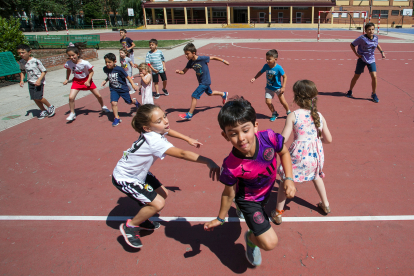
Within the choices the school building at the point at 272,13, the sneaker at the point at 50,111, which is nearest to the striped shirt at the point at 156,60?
the sneaker at the point at 50,111

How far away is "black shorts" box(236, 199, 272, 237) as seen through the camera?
2598 millimetres

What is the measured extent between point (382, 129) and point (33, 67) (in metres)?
8.64

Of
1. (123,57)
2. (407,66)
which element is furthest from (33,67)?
(407,66)

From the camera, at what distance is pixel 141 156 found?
9.82 feet

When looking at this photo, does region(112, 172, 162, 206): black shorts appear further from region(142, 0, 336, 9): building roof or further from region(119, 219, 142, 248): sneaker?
region(142, 0, 336, 9): building roof

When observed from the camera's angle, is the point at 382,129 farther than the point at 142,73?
No

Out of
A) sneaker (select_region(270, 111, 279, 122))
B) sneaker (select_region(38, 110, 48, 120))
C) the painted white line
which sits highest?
sneaker (select_region(38, 110, 48, 120))

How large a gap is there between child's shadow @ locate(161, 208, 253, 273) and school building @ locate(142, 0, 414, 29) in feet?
166

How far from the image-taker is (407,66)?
42.3 feet

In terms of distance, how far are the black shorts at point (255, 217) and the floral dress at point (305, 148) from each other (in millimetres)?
769

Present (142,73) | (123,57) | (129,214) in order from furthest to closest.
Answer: (123,57) → (142,73) → (129,214)

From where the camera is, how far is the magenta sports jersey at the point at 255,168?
251cm

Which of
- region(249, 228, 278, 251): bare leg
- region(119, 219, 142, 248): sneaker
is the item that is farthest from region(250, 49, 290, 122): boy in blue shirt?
region(119, 219, 142, 248): sneaker

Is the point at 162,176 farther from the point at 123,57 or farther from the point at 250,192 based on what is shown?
the point at 123,57
